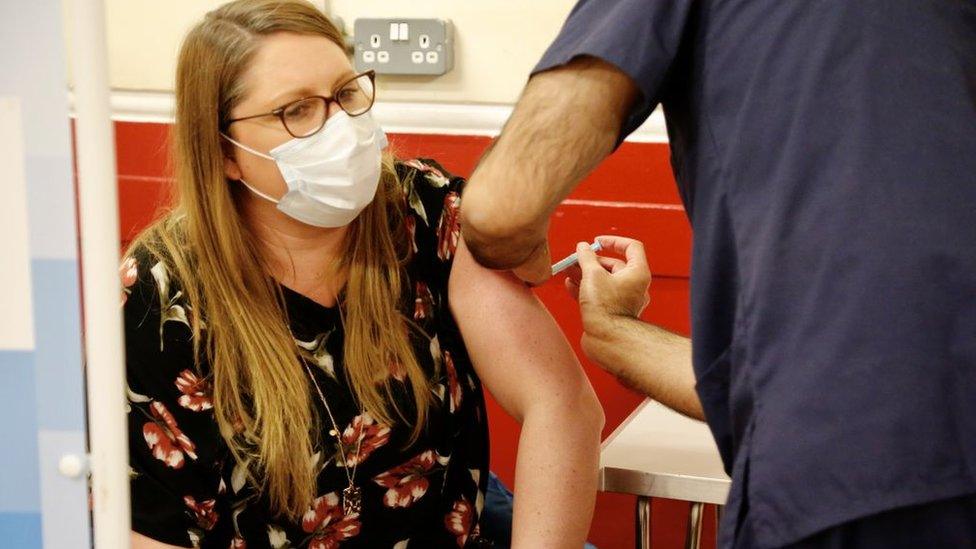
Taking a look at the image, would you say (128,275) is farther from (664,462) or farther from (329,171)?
(664,462)

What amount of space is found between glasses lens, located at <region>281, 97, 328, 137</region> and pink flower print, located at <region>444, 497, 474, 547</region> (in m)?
0.59

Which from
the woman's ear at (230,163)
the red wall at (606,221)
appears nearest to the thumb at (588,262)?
the woman's ear at (230,163)

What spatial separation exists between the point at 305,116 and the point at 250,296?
27 cm

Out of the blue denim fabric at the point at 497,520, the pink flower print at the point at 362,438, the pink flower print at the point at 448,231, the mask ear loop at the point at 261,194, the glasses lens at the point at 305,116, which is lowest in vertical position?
the blue denim fabric at the point at 497,520

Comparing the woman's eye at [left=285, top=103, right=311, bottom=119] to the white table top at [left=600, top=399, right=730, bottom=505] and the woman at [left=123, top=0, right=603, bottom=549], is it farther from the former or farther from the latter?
the white table top at [left=600, top=399, right=730, bottom=505]

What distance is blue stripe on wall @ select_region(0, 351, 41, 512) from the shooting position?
931mm

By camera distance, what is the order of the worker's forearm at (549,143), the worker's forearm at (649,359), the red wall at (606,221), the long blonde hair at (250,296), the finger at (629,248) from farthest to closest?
the red wall at (606,221), the long blonde hair at (250,296), the finger at (629,248), the worker's forearm at (649,359), the worker's forearm at (549,143)

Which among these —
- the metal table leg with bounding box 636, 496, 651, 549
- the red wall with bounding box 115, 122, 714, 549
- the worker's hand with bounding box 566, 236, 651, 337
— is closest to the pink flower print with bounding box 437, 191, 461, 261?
the worker's hand with bounding box 566, 236, 651, 337

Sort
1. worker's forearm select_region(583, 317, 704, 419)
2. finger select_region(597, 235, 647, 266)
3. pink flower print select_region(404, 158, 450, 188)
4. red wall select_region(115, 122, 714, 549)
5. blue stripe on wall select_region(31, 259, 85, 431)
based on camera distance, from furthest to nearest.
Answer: red wall select_region(115, 122, 714, 549) < pink flower print select_region(404, 158, 450, 188) < finger select_region(597, 235, 647, 266) < worker's forearm select_region(583, 317, 704, 419) < blue stripe on wall select_region(31, 259, 85, 431)

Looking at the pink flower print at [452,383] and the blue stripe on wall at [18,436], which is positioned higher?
the blue stripe on wall at [18,436]

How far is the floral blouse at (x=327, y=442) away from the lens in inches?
60.9

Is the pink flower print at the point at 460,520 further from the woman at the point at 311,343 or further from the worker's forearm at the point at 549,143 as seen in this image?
the worker's forearm at the point at 549,143

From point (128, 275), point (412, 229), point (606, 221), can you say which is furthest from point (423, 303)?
point (606, 221)

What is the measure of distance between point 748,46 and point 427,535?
0.92 metres
